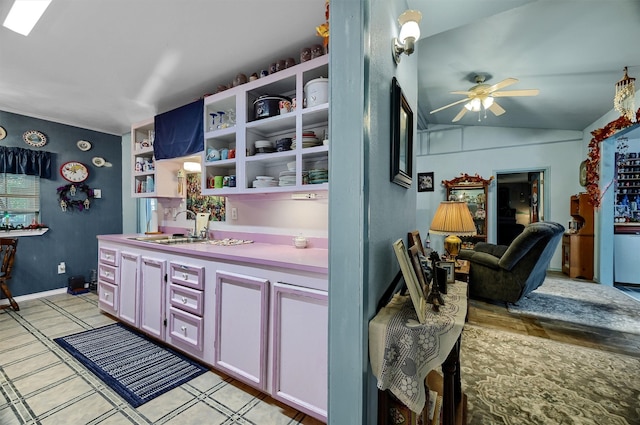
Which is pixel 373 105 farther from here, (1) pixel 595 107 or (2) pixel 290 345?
(1) pixel 595 107

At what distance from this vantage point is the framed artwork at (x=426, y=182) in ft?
19.9

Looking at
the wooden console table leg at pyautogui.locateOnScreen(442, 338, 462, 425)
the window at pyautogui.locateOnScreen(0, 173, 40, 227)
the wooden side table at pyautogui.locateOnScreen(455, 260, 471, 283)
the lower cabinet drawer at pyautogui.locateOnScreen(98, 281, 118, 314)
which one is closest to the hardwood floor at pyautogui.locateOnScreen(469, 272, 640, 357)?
the wooden side table at pyautogui.locateOnScreen(455, 260, 471, 283)

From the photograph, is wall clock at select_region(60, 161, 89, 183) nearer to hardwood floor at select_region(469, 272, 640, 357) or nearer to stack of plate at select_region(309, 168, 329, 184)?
stack of plate at select_region(309, 168, 329, 184)

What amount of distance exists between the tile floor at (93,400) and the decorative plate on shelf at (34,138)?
8.40 ft

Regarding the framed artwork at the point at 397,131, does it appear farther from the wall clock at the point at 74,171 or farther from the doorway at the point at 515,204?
the doorway at the point at 515,204

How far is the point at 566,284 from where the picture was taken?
13.9 feet

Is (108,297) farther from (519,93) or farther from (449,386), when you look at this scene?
(519,93)

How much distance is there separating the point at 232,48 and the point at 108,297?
2.81 metres

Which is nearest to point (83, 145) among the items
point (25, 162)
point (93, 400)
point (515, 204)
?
point (25, 162)

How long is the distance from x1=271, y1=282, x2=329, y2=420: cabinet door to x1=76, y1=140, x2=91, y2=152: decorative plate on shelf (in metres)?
4.20

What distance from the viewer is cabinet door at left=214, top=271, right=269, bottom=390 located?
1.65 m

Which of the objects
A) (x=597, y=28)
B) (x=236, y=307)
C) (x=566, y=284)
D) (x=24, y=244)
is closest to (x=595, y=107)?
(x=597, y=28)

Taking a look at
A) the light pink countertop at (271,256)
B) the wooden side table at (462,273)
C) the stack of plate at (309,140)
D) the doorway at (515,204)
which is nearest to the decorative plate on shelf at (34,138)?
the light pink countertop at (271,256)

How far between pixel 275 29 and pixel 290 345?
205 centimetres
